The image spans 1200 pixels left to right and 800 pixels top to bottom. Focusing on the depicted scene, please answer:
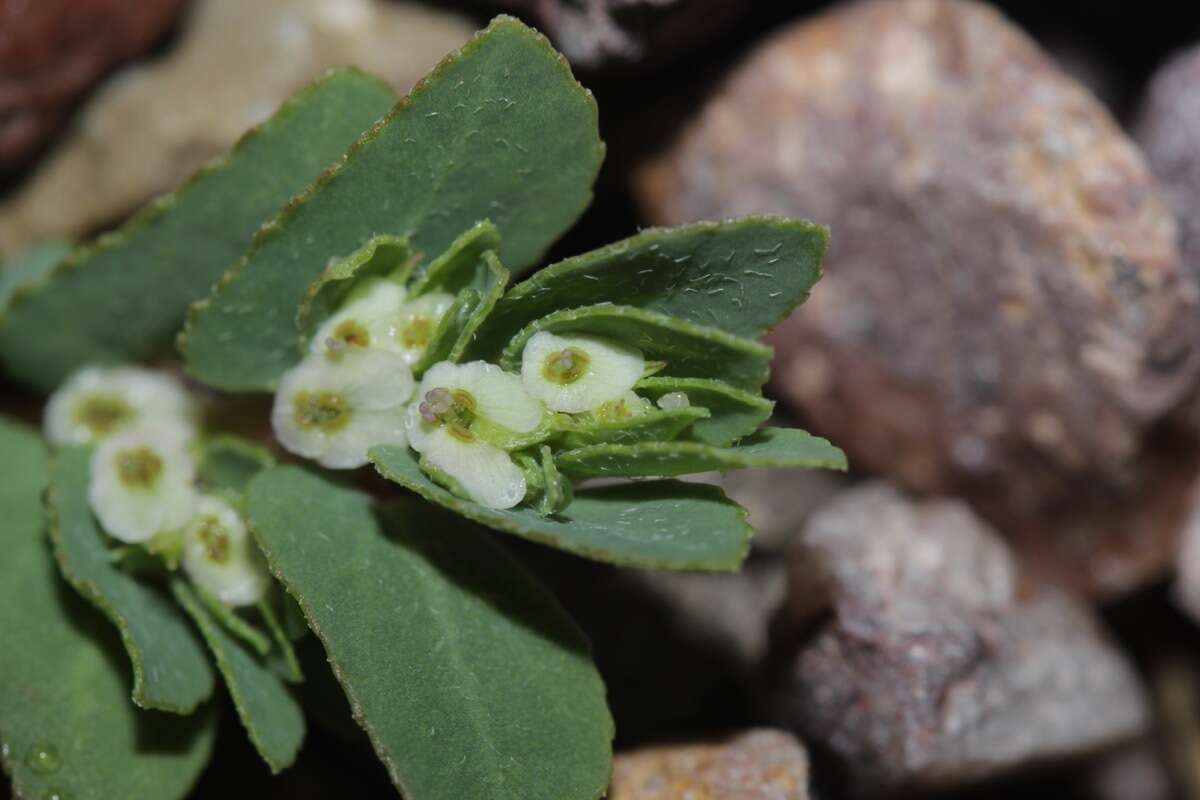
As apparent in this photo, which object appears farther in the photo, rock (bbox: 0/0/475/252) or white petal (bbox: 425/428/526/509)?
rock (bbox: 0/0/475/252)

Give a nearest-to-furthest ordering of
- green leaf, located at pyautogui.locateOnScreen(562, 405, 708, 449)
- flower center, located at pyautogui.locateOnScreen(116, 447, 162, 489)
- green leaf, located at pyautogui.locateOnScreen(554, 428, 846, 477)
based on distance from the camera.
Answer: green leaf, located at pyautogui.locateOnScreen(554, 428, 846, 477) → green leaf, located at pyautogui.locateOnScreen(562, 405, 708, 449) → flower center, located at pyautogui.locateOnScreen(116, 447, 162, 489)

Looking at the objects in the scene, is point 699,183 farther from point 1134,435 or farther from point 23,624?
point 23,624

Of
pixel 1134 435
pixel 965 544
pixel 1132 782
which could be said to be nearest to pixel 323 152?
pixel 965 544

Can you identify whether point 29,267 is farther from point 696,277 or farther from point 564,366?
point 696,277

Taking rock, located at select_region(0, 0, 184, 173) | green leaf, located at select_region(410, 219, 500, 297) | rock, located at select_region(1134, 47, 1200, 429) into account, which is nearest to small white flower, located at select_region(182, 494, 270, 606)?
green leaf, located at select_region(410, 219, 500, 297)

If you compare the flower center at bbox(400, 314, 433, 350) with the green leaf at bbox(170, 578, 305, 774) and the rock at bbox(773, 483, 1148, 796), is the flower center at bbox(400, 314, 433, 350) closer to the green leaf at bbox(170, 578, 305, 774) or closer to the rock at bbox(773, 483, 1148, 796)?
the green leaf at bbox(170, 578, 305, 774)

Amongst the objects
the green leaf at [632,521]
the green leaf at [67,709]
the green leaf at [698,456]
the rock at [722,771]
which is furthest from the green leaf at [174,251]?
the rock at [722,771]
